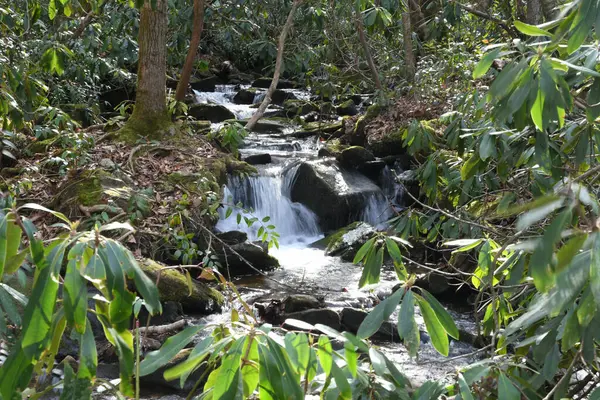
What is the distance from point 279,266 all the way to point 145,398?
13.5ft

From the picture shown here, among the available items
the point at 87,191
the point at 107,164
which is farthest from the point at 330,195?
the point at 87,191

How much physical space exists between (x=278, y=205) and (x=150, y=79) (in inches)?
132

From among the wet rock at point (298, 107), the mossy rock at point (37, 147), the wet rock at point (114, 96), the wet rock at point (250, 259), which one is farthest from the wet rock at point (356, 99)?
the mossy rock at point (37, 147)

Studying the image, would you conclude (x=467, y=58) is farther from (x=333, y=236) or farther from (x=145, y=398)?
(x=145, y=398)

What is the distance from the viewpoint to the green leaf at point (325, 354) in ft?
4.15

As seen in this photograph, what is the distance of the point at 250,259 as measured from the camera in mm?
8242

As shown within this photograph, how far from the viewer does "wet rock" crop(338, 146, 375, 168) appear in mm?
11750

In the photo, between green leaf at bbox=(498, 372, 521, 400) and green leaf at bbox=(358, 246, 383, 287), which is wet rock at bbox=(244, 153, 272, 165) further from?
green leaf at bbox=(498, 372, 521, 400)

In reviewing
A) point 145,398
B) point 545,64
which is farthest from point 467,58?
point 545,64

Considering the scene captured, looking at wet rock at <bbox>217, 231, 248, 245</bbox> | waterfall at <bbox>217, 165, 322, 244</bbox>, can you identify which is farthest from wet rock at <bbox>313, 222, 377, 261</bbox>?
wet rock at <bbox>217, 231, 248, 245</bbox>

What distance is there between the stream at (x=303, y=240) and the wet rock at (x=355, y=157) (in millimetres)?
276

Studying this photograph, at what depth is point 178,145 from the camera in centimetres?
848

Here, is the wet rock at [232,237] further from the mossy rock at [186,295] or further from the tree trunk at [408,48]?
the tree trunk at [408,48]

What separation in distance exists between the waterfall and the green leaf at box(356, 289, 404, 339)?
866 centimetres
